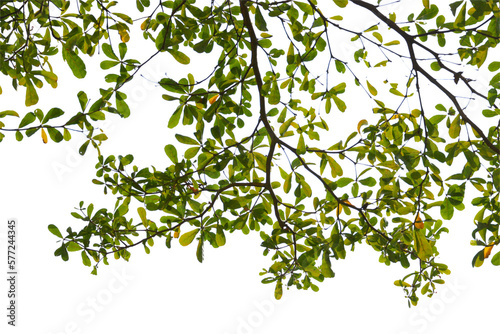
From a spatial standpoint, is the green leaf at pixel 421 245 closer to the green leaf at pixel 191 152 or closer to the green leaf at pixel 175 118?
the green leaf at pixel 191 152

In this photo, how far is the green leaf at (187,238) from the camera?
262cm

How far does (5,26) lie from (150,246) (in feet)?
5.85

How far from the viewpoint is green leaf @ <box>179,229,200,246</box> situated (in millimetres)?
2625

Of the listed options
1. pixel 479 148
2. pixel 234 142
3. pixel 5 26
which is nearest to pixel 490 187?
pixel 479 148

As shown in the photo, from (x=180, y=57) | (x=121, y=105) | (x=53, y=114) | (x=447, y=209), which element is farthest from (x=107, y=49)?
(x=447, y=209)

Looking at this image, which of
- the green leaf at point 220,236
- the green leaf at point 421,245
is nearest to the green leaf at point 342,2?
the green leaf at point 421,245

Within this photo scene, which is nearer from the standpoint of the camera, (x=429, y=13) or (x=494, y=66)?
(x=429, y=13)

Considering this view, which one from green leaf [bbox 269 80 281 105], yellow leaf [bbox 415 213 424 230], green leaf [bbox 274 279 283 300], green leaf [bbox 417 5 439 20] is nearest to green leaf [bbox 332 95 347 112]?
green leaf [bbox 269 80 281 105]

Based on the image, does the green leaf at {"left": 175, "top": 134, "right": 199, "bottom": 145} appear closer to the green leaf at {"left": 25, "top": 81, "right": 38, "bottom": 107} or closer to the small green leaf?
the small green leaf

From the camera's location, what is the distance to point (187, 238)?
264cm

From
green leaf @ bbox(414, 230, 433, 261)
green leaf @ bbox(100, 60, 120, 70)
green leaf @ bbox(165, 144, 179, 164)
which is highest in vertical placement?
green leaf @ bbox(100, 60, 120, 70)

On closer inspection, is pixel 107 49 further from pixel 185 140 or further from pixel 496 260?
pixel 496 260

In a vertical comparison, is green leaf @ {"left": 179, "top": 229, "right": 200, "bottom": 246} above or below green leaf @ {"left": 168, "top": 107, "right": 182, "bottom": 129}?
below

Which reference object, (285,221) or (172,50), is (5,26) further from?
(285,221)
